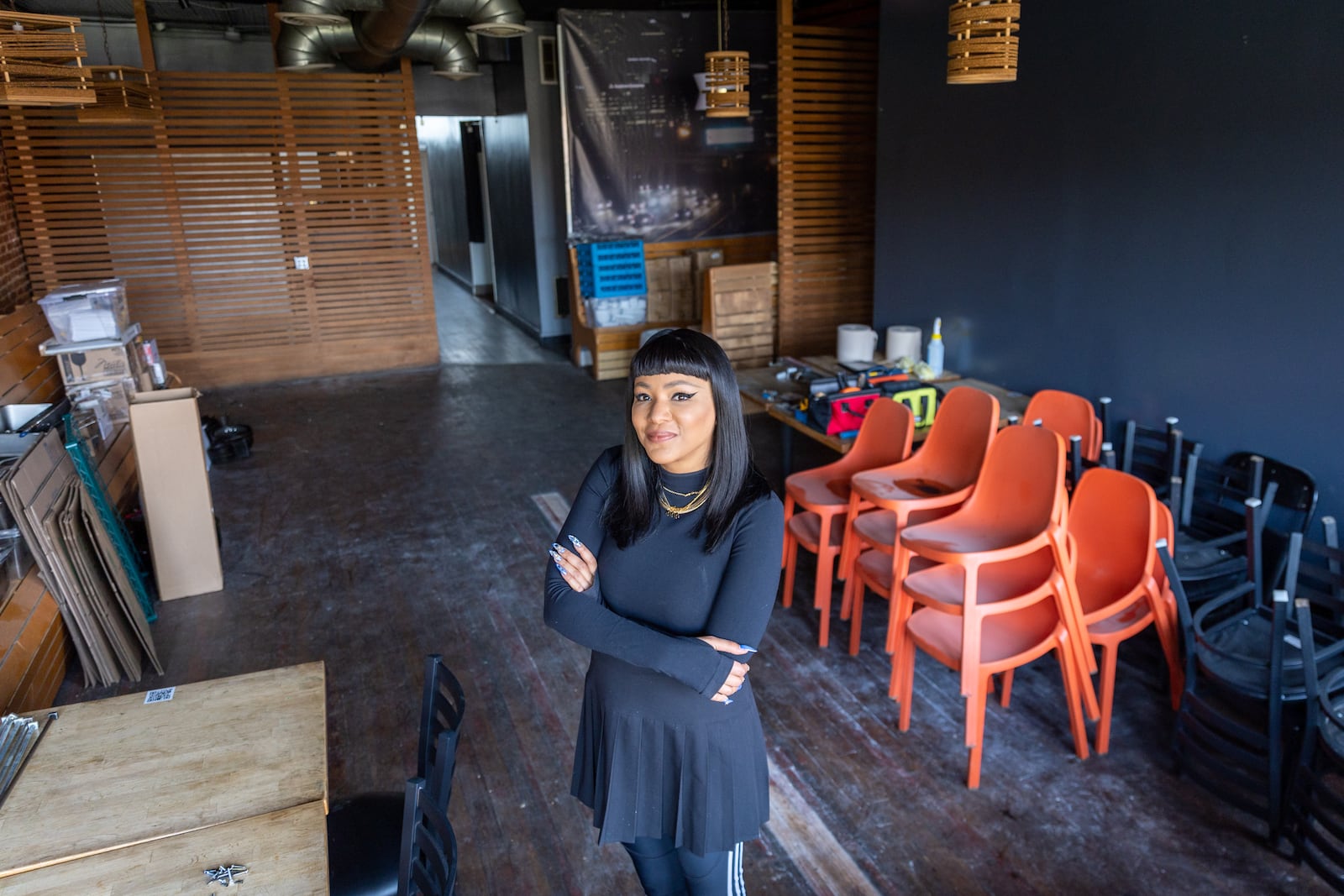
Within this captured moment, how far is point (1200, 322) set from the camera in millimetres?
4031

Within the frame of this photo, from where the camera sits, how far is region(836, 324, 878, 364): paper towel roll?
18.2 feet

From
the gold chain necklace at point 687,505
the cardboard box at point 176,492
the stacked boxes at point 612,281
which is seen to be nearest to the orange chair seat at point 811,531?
the gold chain necklace at point 687,505

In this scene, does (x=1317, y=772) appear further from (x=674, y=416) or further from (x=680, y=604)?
(x=674, y=416)

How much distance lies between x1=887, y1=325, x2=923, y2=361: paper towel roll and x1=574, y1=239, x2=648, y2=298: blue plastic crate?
3756 millimetres

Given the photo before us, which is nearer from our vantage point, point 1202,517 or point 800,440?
point 1202,517

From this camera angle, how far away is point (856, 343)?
5.58m

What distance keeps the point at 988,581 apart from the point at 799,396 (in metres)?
1.91

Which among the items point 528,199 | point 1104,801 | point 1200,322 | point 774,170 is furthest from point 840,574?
point 528,199

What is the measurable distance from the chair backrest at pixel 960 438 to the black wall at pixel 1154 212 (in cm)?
96

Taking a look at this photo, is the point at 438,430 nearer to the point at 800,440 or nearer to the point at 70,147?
the point at 800,440

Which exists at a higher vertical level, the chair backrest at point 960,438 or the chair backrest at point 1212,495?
the chair backrest at point 960,438

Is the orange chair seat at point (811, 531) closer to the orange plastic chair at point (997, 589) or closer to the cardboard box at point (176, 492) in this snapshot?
the orange plastic chair at point (997, 589)

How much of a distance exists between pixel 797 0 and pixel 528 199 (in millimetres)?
3433

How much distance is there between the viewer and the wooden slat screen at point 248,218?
8258mm
